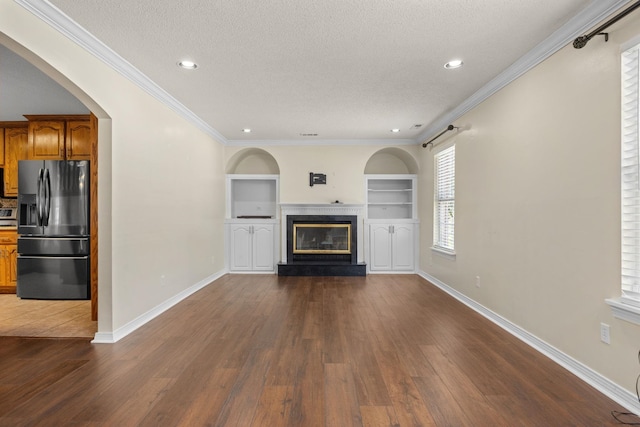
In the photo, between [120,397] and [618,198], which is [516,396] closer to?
[618,198]

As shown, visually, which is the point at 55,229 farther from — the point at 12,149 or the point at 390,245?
the point at 390,245

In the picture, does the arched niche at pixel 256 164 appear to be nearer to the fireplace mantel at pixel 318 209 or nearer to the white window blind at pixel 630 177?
the fireplace mantel at pixel 318 209

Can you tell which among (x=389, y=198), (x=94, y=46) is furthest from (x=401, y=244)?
(x=94, y=46)

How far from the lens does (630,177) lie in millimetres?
1957

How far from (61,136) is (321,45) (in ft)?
12.6

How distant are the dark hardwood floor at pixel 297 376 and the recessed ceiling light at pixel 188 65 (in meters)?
2.58

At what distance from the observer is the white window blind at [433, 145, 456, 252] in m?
4.69

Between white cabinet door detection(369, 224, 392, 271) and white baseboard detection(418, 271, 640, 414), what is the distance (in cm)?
246

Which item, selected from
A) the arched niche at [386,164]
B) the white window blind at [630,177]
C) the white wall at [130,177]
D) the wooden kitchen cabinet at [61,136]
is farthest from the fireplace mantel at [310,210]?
the white window blind at [630,177]

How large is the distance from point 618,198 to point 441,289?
10.3ft

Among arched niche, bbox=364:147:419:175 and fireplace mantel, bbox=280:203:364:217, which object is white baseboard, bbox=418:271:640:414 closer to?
fireplace mantel, bbox=280:203:364:217

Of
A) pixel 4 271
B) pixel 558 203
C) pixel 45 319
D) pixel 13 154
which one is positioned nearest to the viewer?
pixel 558 203

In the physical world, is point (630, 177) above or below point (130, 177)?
below

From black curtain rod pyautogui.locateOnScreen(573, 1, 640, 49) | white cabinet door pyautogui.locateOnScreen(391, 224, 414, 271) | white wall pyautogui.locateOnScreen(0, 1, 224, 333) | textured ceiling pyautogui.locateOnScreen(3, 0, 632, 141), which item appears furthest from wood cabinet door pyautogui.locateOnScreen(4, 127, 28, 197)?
black curtain rod pyautogui.locateOnScreen(573, 1, 640, 49)
